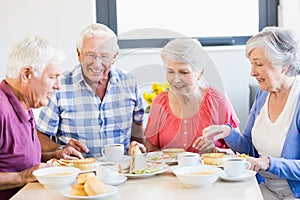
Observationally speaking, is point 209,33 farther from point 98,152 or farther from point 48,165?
point 48,165

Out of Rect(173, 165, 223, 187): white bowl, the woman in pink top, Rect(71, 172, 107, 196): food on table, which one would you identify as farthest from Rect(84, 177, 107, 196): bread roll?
the woman in pink top

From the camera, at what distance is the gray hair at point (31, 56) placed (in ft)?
6.04

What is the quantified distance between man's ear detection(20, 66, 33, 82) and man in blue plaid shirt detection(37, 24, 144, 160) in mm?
459

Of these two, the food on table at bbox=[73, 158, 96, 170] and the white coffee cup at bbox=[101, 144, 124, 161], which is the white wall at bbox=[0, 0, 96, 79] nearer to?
the white coffee cup at bbox=[101, 144, 124, 161]

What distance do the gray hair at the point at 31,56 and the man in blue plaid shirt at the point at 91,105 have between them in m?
0.45

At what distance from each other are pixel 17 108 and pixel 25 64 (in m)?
0.15

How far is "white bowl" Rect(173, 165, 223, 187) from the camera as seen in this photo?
1634 mm

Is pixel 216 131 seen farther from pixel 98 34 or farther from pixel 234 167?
pixel 98 34

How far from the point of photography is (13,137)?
71.9 inches

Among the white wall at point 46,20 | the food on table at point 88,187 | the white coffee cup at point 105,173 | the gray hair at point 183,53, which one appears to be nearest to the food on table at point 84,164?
the white coffee cup at point 105,173

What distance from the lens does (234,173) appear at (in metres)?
1.71

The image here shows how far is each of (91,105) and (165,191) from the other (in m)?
0.81

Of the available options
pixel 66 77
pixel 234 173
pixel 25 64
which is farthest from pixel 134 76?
pixel 234 173

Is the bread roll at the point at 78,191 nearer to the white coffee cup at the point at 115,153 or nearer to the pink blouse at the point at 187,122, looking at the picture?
the white coffee cup at the point at 115,153
